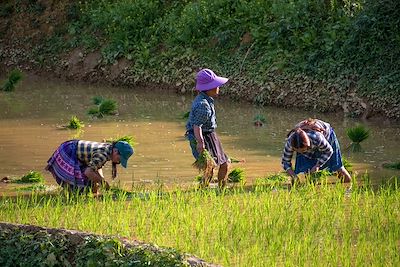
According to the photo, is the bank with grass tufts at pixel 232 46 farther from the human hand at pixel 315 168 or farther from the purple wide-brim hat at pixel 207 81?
the purple wide-brim hat at pixel 207 81

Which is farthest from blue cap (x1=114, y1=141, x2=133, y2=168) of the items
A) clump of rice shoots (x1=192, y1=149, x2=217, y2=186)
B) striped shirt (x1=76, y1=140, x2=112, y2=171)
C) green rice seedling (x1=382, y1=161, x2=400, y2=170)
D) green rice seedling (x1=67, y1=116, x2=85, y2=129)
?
green rice seedling (x1=67, y1=116, x2=85, y2=129)

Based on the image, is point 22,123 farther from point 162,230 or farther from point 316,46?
point 162,230

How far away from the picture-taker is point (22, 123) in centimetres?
1524

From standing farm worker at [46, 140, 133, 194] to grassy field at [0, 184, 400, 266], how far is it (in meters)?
0.31

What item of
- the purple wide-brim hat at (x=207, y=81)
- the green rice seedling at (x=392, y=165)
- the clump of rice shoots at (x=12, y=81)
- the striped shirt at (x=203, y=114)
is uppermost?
the purple wide-brim hat at (x=207, y=81)

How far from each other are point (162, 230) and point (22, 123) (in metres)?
7.16

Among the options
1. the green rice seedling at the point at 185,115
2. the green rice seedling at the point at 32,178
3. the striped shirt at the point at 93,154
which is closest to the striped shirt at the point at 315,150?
the striped shirt at the point at 93,154

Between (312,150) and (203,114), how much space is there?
111 cm

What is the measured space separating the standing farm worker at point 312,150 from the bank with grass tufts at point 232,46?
15.5 ft

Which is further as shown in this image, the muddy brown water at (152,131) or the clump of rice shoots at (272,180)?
the muddy brown water at (152,131)

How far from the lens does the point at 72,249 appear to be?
7266mm

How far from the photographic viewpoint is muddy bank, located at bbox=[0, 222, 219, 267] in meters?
6.81

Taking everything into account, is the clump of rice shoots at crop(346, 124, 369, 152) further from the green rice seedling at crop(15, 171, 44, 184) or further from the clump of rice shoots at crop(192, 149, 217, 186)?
the green rice seedling at crop(15, 171, 44, 184)

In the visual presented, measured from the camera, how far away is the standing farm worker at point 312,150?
405 inches
